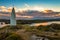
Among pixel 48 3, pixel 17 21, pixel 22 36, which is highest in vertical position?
pixel 48 3

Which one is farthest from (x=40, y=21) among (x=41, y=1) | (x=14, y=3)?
(x=14, y=3)

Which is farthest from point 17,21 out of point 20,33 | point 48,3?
point 48,3

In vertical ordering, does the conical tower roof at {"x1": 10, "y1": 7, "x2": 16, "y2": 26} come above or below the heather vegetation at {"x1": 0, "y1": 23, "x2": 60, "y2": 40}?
above

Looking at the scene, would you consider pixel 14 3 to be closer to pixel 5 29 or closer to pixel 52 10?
pixel 5 29

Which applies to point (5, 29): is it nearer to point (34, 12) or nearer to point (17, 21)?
point (17, 21)

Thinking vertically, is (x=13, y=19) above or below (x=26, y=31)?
above

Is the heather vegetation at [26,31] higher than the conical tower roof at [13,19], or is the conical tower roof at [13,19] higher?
the conical tower roof at [13,19]

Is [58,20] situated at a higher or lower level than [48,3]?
lower

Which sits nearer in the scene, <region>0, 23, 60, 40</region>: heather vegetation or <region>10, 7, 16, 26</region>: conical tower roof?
<region>0, 23, 60, 40</region>: heather vegetation

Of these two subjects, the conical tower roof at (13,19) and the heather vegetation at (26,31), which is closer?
the heather vegetation at (26,31)
